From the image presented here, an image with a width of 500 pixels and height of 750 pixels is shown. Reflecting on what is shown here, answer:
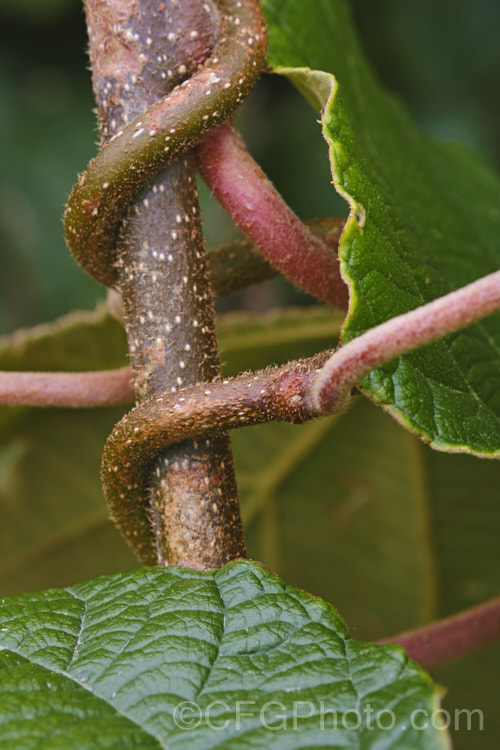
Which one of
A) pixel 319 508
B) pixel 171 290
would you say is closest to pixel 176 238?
pixel 171 290

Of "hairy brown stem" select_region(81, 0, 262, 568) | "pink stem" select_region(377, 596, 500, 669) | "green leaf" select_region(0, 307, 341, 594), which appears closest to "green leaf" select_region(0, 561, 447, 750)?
"hairy brown stem" select_region(81, 0, 262, 568)

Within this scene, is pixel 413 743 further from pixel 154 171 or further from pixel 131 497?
pixel 154 171

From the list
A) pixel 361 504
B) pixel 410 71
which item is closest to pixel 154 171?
pixel 361 504

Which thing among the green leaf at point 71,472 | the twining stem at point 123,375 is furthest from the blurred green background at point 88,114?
the twining stem at point 123,375

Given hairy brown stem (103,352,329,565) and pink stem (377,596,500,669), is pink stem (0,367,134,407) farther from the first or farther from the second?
pink stem (377,596,500,669)

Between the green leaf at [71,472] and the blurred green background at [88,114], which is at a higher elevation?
the blurred green background at [88,114]

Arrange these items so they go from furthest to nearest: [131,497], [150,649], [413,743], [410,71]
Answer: [410,71]
[131,497]
[150,649]
[413,743]

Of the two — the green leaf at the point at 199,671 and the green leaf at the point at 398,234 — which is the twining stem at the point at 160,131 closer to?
the green leaf at the point at 398,234

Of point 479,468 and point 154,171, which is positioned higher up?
point 154,171
